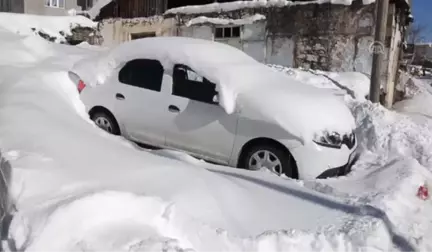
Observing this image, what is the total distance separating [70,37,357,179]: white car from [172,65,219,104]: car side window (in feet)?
0.04

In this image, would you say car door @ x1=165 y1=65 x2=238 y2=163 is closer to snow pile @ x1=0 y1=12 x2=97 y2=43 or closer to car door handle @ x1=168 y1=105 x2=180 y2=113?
car door handle @ x1=168 y1=105 x2=180 y2=113

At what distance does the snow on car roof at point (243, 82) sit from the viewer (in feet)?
17.0

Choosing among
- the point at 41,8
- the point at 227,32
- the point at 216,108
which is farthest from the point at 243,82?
the point at 41,8

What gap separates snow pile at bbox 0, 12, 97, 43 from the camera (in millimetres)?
15273

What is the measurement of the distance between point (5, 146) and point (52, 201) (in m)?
1.25

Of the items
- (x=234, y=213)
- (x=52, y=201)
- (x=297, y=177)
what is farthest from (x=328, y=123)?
(x=52, y=201)

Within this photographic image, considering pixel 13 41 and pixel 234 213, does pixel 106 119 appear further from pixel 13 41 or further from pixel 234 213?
pixel 13 41

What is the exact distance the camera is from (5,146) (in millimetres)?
3775

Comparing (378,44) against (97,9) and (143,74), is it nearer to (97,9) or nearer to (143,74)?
(143,74)

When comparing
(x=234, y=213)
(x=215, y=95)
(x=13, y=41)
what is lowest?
(x=234, y=213)

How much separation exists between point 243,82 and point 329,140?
1360 millimetres

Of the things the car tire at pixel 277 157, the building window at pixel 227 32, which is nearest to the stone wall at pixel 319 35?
the building window at pixel 227 32

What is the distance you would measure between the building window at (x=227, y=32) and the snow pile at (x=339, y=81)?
417 centimetres

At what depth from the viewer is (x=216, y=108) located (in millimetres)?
5445
